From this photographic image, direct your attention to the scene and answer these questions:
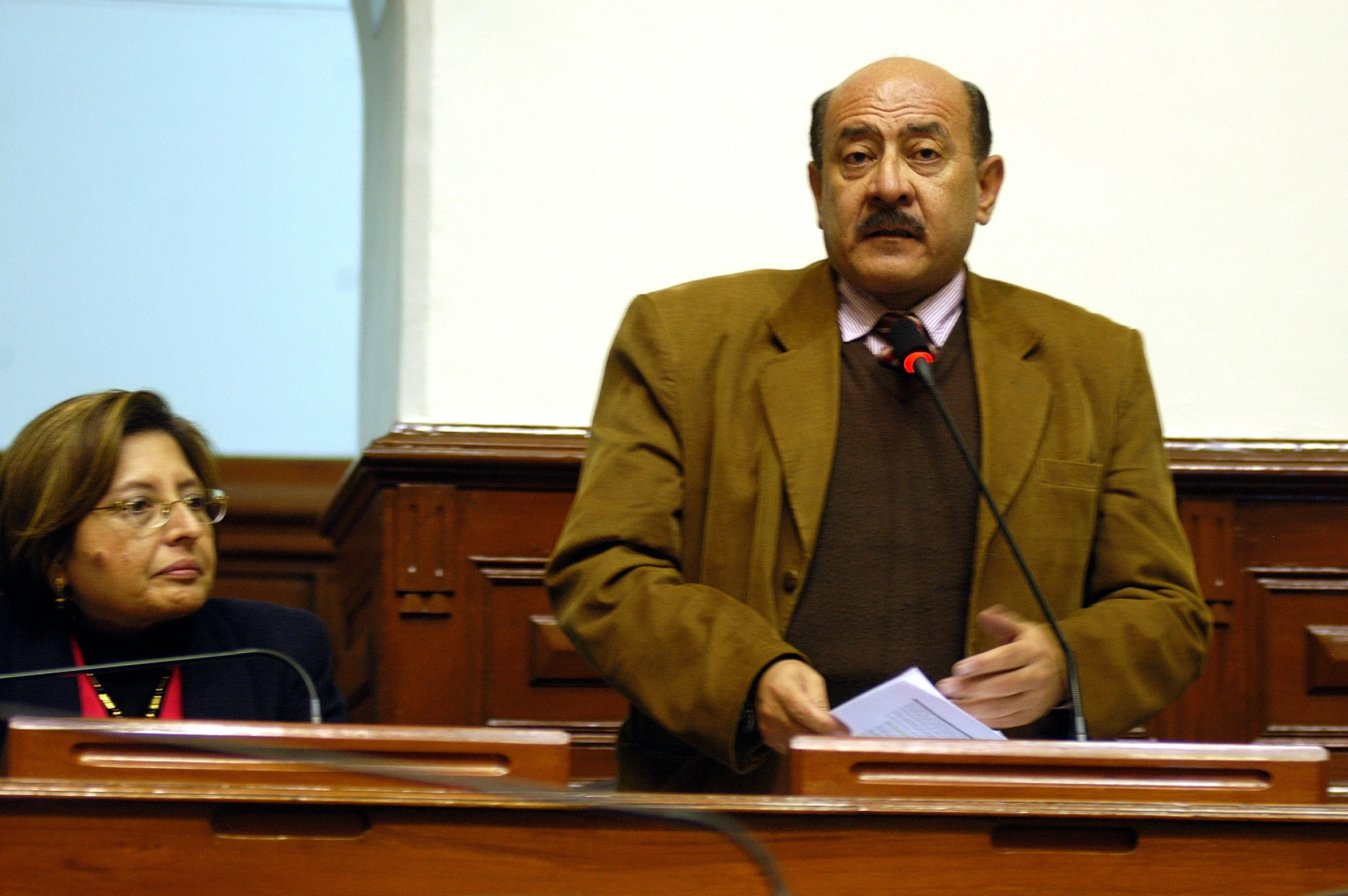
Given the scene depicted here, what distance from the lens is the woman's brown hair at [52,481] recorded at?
2311 mm

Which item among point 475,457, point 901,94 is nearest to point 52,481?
point 475,457

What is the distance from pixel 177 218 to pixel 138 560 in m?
2.50

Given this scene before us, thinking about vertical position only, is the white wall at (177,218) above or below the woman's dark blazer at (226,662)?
above

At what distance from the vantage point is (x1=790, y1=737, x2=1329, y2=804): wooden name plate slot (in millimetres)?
1334

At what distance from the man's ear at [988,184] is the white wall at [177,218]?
2.62 meters

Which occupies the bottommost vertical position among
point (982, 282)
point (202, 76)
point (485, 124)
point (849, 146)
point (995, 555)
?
point (995, 555)

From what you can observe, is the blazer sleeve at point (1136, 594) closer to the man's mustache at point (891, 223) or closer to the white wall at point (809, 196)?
the man's mustache at point (891, 223)

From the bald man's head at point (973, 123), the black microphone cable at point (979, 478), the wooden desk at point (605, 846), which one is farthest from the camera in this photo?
the bald man's head at point (973, 123)

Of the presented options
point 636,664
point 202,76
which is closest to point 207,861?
point 636,664

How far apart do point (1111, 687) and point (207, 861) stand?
1.08m

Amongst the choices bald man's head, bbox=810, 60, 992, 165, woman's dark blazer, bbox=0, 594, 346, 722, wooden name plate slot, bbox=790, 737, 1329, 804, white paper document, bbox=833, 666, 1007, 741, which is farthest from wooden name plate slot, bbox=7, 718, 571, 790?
bald man's head, bbox=810, 60, 992, 165

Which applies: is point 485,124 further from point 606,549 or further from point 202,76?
point 202,76

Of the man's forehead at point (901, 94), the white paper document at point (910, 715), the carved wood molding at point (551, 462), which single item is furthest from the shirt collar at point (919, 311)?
the carved wood molding at point (551, 462)

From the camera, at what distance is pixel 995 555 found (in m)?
2.02
